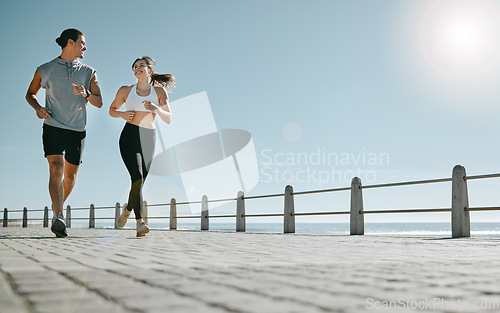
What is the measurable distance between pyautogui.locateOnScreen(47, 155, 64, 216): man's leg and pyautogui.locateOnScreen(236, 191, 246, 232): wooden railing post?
23.3 feet

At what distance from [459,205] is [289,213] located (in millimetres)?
4068

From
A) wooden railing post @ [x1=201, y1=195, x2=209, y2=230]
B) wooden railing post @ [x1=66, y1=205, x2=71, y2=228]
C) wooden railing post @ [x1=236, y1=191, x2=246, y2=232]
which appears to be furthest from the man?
wooden railing post @ [x1=66, y1=205, x2=71, y2=228]

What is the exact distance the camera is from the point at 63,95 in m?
6.39

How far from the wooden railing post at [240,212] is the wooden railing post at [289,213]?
194 cm

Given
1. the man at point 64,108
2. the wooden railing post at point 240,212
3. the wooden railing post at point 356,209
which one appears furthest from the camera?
the wooden railing post at point 240,212

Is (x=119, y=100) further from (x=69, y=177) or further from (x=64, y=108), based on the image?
(x=69, y=177)

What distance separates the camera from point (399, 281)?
7.84 ft

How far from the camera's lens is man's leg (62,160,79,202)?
6.54 m

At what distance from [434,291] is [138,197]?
15.7 feet

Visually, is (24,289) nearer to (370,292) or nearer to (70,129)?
(370,292)

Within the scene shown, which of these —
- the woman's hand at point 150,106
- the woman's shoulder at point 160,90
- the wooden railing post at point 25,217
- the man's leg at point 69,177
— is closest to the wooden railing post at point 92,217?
the wooden railing post at point 25,217

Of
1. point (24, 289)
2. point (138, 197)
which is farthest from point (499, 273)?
point (138, 197)

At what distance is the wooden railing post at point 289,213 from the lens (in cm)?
1100

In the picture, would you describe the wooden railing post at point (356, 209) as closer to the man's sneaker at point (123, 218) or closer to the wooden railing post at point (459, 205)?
the wooden railing post at point (459, 205)
